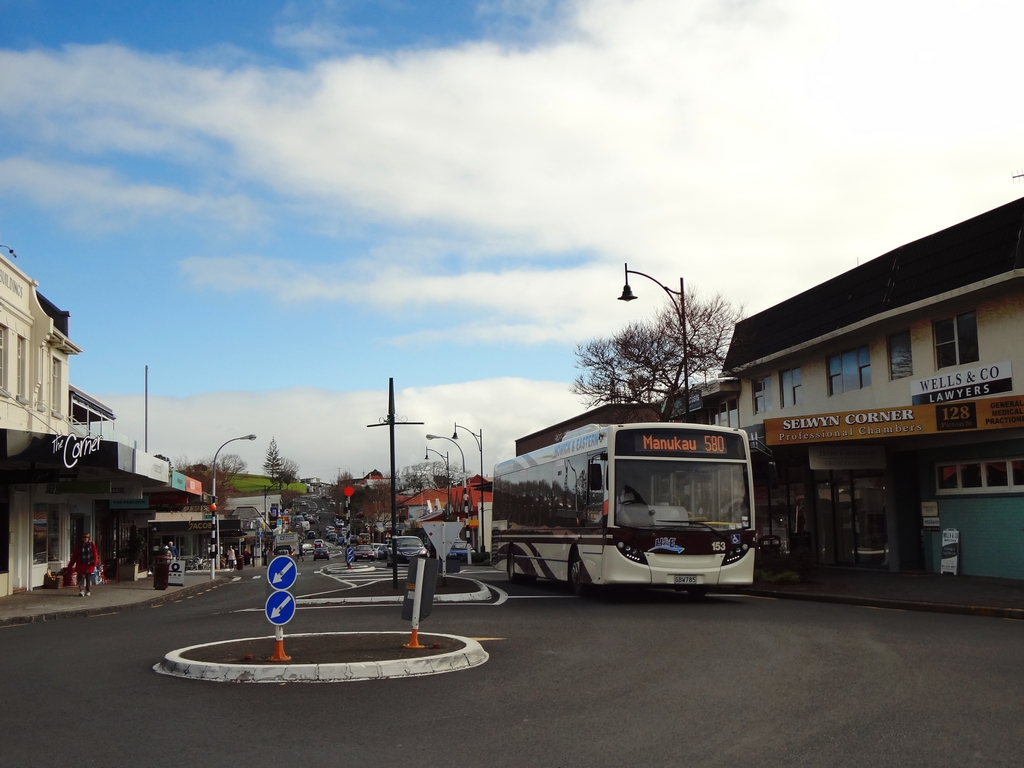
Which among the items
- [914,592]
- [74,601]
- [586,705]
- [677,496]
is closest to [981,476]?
[914,592]

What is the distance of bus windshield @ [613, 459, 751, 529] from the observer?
725 inches

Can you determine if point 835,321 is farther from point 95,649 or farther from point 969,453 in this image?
point 95,649

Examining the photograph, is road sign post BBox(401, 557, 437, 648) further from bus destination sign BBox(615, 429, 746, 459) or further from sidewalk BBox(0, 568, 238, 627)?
sidewalk BBox(0, 568, 238, 627)

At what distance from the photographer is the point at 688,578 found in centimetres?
1820

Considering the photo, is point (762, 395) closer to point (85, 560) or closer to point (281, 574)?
point (85, 560)

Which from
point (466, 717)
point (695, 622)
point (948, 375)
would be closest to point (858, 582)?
point (948, 375)

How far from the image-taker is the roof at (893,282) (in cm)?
2323

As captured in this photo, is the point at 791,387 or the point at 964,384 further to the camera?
the point at 791,387

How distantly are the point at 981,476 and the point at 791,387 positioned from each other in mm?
10071

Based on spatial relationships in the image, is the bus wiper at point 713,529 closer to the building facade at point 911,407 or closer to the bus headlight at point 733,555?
the bus headlight at point 733,555

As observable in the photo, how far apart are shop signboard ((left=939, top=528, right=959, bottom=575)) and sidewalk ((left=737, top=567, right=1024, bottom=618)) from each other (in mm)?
223

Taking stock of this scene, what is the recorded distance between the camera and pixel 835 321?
29.7 meters

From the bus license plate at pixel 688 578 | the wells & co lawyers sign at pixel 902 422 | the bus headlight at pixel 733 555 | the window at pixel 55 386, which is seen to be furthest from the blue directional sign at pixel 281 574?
the window at pixel 55 386

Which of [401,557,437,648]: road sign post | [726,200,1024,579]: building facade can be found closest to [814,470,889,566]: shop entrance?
[726,200,1024,579]: building facade
